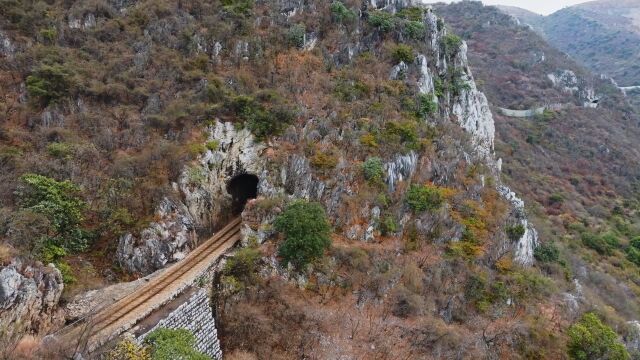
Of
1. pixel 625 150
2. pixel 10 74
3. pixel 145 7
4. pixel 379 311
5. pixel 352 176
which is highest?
pixel 145 7

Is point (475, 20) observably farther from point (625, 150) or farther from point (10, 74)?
point (10, 74)

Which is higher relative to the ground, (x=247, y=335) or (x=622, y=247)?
(x=247, y=335)

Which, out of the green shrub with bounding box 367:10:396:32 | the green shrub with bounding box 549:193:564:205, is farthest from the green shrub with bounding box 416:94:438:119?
the green shrub with bounding box 549:193:564:205

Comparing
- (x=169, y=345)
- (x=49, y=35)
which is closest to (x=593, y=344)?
(x=169, y=345)

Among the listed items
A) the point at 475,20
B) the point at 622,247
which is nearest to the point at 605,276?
the point at 622,247

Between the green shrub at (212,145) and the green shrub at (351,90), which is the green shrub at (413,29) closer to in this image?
the green shrub at (351,90)

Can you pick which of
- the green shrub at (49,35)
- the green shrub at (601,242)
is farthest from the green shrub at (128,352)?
the green shrub at (601,242)

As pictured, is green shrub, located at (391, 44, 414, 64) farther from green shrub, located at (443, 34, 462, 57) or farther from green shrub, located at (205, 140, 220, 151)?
green shrub, located at (205, 140, 220, 151)
